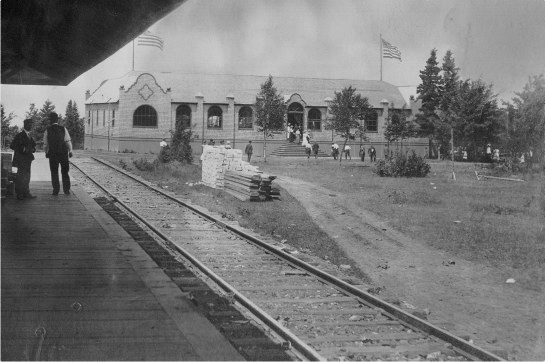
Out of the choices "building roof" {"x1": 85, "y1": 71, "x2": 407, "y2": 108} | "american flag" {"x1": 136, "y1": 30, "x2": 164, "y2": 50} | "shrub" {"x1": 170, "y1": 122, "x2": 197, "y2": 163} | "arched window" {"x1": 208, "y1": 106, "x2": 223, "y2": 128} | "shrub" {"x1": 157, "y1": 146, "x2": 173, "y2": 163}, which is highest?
"building roof" {"x1": 85, "y1": 71, "x2": 407, "y2": 108}

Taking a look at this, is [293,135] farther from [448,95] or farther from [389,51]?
[389,51]

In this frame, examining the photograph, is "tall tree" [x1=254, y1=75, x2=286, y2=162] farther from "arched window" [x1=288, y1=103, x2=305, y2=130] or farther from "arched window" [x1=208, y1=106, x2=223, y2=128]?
"arched window" [x1=288, y1=103, x2=305, y2=130]

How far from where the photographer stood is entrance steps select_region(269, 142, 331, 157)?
48469 mm

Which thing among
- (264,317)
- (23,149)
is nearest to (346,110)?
(23,149)

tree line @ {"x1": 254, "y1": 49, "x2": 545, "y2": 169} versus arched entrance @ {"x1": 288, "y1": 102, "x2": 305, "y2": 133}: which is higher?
arched entrance @ {"x1": 288, "y1": 102, "x2": 305, "y2": 133}

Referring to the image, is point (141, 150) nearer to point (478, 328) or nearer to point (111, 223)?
point (111, 223)

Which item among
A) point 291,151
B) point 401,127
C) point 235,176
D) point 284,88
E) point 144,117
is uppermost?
point 284,88

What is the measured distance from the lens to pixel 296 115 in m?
55.4

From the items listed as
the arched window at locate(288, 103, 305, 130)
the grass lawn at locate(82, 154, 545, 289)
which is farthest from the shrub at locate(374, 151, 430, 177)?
the arched window at locate(288, 103, 305, 130)

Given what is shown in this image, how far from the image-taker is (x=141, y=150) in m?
19.3

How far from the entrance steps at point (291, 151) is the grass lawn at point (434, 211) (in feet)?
69.0

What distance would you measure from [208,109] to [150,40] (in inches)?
1349

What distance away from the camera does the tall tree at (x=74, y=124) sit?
1248 cm

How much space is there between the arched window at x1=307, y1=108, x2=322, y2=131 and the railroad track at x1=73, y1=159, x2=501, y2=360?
43328 mm
